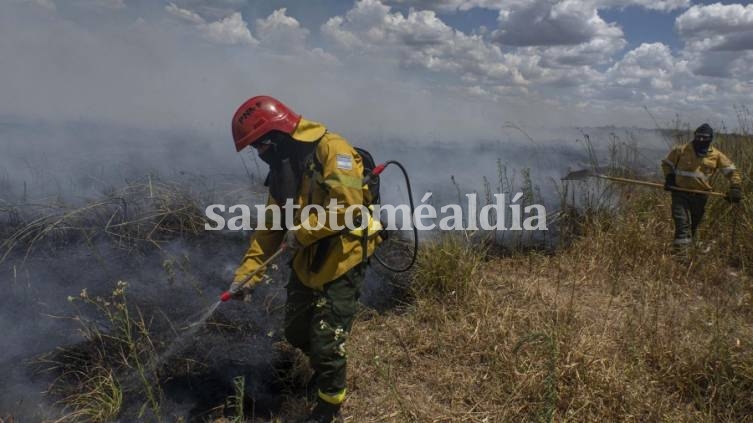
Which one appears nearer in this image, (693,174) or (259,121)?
(259,121)

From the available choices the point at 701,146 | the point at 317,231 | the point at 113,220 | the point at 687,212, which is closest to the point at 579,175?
the point at 687,212

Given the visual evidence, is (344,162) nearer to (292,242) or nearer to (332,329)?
(292,242)

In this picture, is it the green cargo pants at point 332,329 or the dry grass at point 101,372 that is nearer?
the green cargo pants at point 332,329

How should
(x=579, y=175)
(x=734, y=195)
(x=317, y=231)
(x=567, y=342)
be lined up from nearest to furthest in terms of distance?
(x=317, y=231), (x=567, y=342), (x=734, y=195), (x=579, y=175)

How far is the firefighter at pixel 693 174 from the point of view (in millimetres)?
5727

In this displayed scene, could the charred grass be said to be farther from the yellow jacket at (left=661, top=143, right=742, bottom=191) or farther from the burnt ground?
the yellow jacket at (left=661, top=143, right=742, bottom=191)

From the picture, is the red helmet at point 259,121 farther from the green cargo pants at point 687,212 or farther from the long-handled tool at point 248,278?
the green cargo pants at point 687,212

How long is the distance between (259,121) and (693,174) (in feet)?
18.6

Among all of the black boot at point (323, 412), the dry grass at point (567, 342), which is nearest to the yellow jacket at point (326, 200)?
the dry grass at point (567, 342)

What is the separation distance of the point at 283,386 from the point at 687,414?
95.8 inches

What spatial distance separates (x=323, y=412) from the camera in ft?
9.06

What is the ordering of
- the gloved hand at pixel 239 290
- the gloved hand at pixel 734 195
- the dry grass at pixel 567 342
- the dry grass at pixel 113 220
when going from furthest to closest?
the gloved hand at pixel 734 195, the dry grass at pixel 113 220, the dry grass at pixel 567 342, the gloved hand at pixel 239 290

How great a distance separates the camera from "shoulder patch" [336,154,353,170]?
8.32 ft

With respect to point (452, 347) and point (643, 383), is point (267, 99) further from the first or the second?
point (643, 383)
